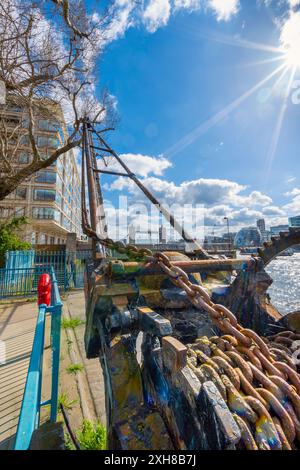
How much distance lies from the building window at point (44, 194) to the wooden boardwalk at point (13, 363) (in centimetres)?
3056

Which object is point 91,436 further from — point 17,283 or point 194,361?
point 17,283

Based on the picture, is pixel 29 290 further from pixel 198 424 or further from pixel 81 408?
pixel 198 424

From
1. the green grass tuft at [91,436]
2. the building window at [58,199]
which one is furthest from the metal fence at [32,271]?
the building window at [58,199]

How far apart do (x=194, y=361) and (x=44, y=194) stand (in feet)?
127

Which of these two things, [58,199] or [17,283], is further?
[58,199]

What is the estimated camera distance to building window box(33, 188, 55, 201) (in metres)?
33.9

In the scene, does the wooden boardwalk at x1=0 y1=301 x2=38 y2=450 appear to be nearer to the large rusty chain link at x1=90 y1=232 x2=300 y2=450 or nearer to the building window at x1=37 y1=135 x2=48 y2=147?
the large rusty chain link at x1=90 y1=232 x2=300 y2=450

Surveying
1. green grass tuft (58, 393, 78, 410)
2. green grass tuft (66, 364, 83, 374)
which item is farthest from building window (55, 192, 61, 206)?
green grass tuft (58, 393, 78, 410)

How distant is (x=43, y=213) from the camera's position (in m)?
33.8

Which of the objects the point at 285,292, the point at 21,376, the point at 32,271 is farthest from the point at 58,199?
the point at 21,376

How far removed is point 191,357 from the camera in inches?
48.8

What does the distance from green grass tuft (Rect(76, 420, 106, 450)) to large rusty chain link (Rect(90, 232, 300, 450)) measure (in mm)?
1918
